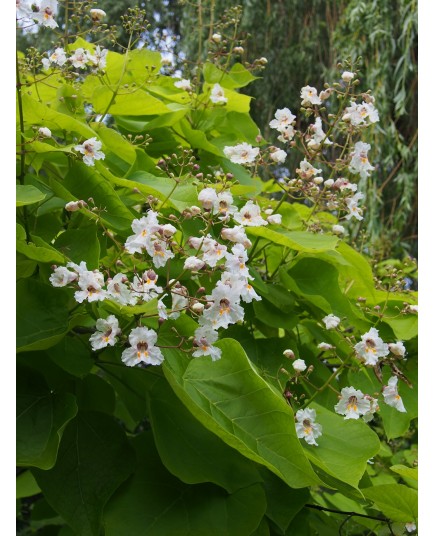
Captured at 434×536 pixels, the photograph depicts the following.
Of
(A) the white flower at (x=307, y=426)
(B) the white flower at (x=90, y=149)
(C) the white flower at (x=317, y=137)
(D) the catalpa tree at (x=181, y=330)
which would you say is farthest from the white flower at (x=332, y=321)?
(B) the white flower at (x=90, y=149)

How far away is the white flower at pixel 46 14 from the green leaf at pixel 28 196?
216 mm

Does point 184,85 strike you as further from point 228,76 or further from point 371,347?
point 371,347

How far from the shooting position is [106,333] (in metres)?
0.64

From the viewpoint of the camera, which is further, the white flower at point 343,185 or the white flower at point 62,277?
the white flower at point 343,185

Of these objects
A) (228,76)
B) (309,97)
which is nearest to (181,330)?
(309,97)

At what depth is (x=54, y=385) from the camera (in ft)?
2.63

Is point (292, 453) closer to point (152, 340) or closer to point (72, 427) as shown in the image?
point (152, 340)

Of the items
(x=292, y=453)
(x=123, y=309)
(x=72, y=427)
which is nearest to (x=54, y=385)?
(x=72, y=427)

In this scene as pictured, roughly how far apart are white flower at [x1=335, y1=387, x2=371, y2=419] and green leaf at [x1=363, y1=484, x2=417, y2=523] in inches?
4.5

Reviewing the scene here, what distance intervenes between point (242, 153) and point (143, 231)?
275 mm

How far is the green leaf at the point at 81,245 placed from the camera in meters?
0.73

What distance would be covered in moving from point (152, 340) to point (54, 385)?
0.24 metres

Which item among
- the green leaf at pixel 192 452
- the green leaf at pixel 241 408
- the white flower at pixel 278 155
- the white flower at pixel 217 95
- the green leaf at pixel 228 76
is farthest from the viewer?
the green leaf at pixel 228 76

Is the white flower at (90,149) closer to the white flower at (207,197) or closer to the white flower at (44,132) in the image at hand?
the white flower at (44,132)
